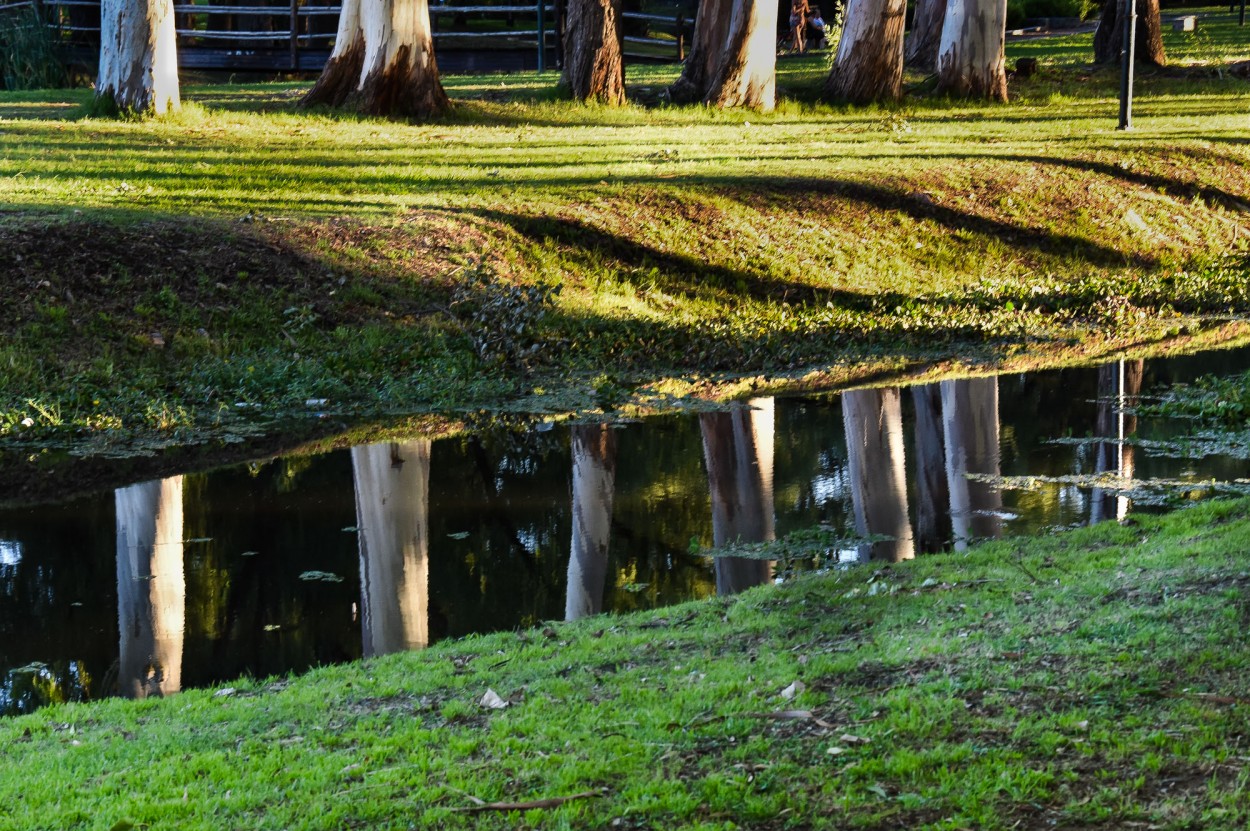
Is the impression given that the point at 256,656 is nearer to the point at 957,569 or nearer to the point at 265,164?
the point at 957,569

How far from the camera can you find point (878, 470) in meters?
11.1

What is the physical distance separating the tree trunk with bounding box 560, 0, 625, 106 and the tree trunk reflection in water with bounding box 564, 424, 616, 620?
12.9 meters

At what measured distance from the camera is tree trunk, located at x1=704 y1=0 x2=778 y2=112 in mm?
24078

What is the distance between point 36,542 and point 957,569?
5.71 metres

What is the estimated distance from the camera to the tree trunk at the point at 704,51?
82.0ft

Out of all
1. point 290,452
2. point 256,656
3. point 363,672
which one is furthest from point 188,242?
point 363,672

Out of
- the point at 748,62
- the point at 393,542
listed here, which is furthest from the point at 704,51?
the point at 393,542

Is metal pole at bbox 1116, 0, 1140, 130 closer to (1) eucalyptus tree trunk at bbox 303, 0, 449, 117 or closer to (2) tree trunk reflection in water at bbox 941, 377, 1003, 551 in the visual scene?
(1) eucalyptus tree trunk at bbox 303, 0, 449, 117

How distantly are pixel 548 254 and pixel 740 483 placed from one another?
5.65 m

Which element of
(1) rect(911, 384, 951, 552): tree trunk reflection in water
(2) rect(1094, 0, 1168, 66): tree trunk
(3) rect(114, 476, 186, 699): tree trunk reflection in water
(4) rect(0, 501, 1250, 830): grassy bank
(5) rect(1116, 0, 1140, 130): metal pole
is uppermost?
(2) rect(1094, 0, 1168, 66): tree trunk

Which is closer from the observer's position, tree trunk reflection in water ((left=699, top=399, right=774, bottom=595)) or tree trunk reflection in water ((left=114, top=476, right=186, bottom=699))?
tree trunk reflection in water ((left=114, top=476, right=186, bottom=699))

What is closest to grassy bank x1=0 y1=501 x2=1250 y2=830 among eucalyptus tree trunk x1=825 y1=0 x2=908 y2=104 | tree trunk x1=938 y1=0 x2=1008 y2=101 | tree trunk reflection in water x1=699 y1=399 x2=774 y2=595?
tree trunk reflection in water x1=699 y1=399 x2=774 y2=595

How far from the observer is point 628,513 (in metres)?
10.3

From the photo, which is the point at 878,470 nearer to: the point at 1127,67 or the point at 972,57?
the point at 1127,67
